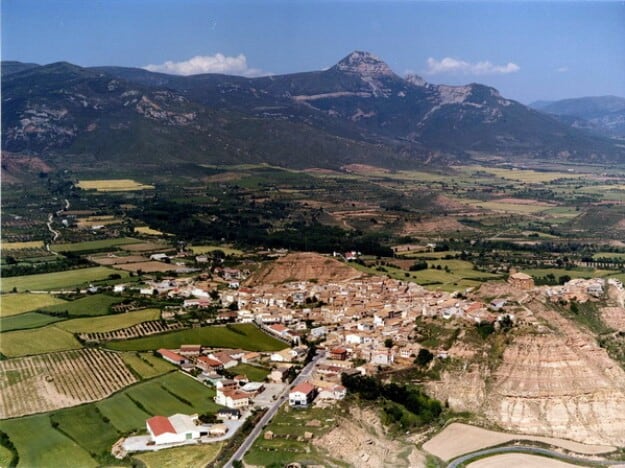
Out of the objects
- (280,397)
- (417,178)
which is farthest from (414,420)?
(417,178)

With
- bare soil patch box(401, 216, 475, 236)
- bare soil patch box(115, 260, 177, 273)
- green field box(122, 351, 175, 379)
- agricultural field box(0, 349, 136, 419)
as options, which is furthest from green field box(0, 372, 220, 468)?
bare soil patch box(401, 216, 475, 236)

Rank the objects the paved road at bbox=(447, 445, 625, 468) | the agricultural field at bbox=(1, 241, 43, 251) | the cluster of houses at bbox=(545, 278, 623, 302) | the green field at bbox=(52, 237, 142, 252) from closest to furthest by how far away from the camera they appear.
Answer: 1. the paved road at bbox=(447, 445, 625, 468)
2. the cluster of houses at bbox=(545, 278, 623, 302)
3. the agricultural field at bbox=(1, 241, 43, 251)
4. the green field at bbox=(52, 237, 142, 252)

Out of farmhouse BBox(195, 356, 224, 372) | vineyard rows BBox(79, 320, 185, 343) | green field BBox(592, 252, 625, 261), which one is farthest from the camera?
green field BBox(592, 252, 625, 261)

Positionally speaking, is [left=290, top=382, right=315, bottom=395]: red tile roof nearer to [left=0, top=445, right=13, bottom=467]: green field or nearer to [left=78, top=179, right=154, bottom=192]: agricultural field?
[left=0, top=445, right=13, bottom=467]: green field

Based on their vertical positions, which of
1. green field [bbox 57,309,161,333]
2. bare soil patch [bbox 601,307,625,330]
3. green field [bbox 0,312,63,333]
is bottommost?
green field [bbox 57,309,161,333]

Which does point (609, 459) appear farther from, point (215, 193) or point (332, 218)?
point (215, 193)

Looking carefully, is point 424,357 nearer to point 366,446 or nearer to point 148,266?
point 366,446

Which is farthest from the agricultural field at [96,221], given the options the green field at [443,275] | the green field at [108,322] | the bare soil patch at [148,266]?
the green field at [108,322]
